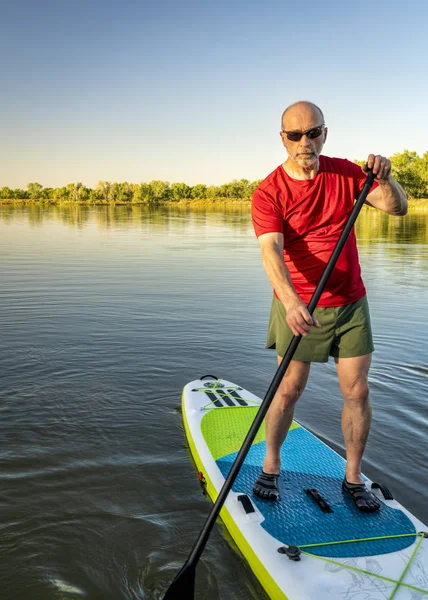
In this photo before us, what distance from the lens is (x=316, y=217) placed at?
3777 millimetres

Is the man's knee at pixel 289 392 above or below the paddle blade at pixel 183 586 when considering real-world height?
above

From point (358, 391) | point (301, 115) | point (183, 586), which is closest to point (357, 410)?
point (358, 391)

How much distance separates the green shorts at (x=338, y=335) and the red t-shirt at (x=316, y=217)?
7cm

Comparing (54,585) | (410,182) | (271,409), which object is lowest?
(54,585)

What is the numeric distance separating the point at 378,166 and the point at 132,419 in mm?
3825

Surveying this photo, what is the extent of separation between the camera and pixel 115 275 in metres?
16.1

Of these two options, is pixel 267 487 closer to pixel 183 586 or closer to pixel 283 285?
pixel 183 586

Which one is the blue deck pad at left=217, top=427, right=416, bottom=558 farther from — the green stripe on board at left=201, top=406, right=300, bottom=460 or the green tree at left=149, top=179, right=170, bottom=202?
the green tree at left=149, top=179, right=170, bottom=202

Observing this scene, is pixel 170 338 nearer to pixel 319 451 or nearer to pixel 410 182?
pixel 319 451

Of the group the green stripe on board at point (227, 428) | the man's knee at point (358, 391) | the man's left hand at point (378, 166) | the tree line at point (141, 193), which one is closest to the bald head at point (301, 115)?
the man's left hand at point (378, 166)

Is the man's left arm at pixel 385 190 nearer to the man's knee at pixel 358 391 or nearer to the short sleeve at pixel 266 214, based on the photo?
the short sleeve at pixel 266 214

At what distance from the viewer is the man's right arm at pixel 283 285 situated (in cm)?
332

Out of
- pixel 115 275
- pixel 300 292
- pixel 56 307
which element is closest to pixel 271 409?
pixel 300 292

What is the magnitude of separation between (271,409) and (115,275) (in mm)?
12545
